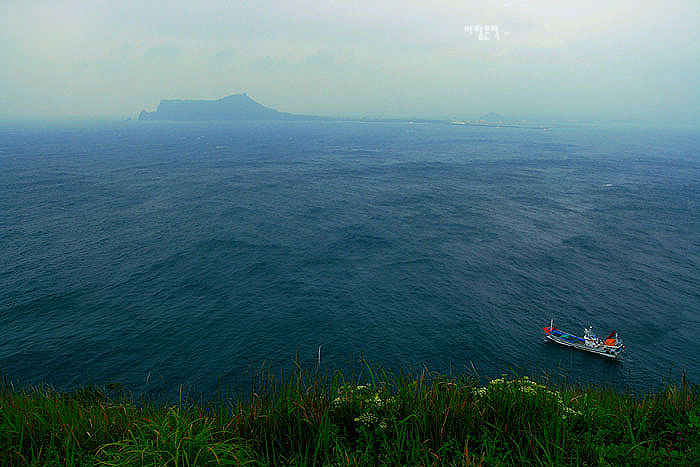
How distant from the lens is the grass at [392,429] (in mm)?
7297

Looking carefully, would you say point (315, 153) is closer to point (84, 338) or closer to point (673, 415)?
point (84, 338)

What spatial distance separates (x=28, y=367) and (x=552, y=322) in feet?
199

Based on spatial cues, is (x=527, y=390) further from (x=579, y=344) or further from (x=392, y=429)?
(x=579, y=344)

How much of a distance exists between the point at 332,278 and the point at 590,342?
3464 centimetres

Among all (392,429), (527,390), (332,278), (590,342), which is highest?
(527,390)

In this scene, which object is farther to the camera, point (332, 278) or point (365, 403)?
point (332, 278)

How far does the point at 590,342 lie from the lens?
43.0 m

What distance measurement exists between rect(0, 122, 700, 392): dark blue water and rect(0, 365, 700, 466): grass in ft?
41.9

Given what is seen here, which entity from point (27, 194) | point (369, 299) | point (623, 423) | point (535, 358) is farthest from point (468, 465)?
point (27, 194)

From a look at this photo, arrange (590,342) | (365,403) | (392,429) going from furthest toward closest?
1. (590,342)
2. (365,403)
3. (392,429)

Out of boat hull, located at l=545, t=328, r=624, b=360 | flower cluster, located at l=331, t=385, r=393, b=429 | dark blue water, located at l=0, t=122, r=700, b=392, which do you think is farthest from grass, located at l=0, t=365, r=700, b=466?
boat hull, located at l=545, t=328, r=624, b=360

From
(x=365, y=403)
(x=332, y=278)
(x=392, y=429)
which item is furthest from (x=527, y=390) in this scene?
(x=332, y=278)

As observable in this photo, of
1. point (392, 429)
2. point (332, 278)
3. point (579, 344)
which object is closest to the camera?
point (392, 429)

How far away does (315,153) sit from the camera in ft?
635
